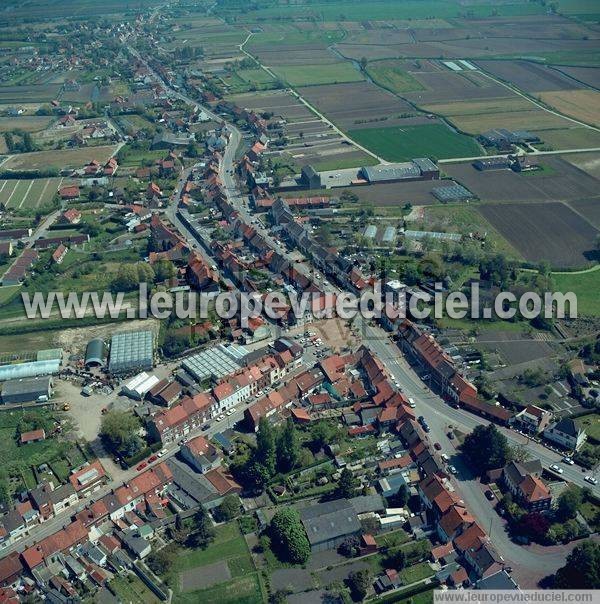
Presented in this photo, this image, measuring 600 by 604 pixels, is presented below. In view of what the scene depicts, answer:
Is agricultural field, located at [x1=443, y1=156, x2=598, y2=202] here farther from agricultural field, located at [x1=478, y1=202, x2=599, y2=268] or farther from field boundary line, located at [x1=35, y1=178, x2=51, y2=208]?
field boundary line, located at [x1=35, y1=178, x2=51, y2=208]

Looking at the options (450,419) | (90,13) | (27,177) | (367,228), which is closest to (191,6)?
(90,13)

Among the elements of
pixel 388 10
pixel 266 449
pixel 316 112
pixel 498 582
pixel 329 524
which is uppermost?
pixel 388 10

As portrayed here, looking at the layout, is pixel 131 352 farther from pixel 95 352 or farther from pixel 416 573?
pixel 416 573

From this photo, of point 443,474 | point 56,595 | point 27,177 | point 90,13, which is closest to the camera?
point 56,595

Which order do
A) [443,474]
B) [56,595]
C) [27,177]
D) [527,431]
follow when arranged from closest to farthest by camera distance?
[56,595], [443,474], [527,431], [27,177]

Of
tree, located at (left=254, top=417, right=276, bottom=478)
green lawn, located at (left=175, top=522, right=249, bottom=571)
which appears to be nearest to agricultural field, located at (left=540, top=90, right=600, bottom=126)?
tree, located at (left=254, top=417, right=276, bottom=478)

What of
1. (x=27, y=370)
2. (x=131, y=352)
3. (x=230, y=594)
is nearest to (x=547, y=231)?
(x=131, y=352)

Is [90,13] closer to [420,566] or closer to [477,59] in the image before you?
[477,59]
